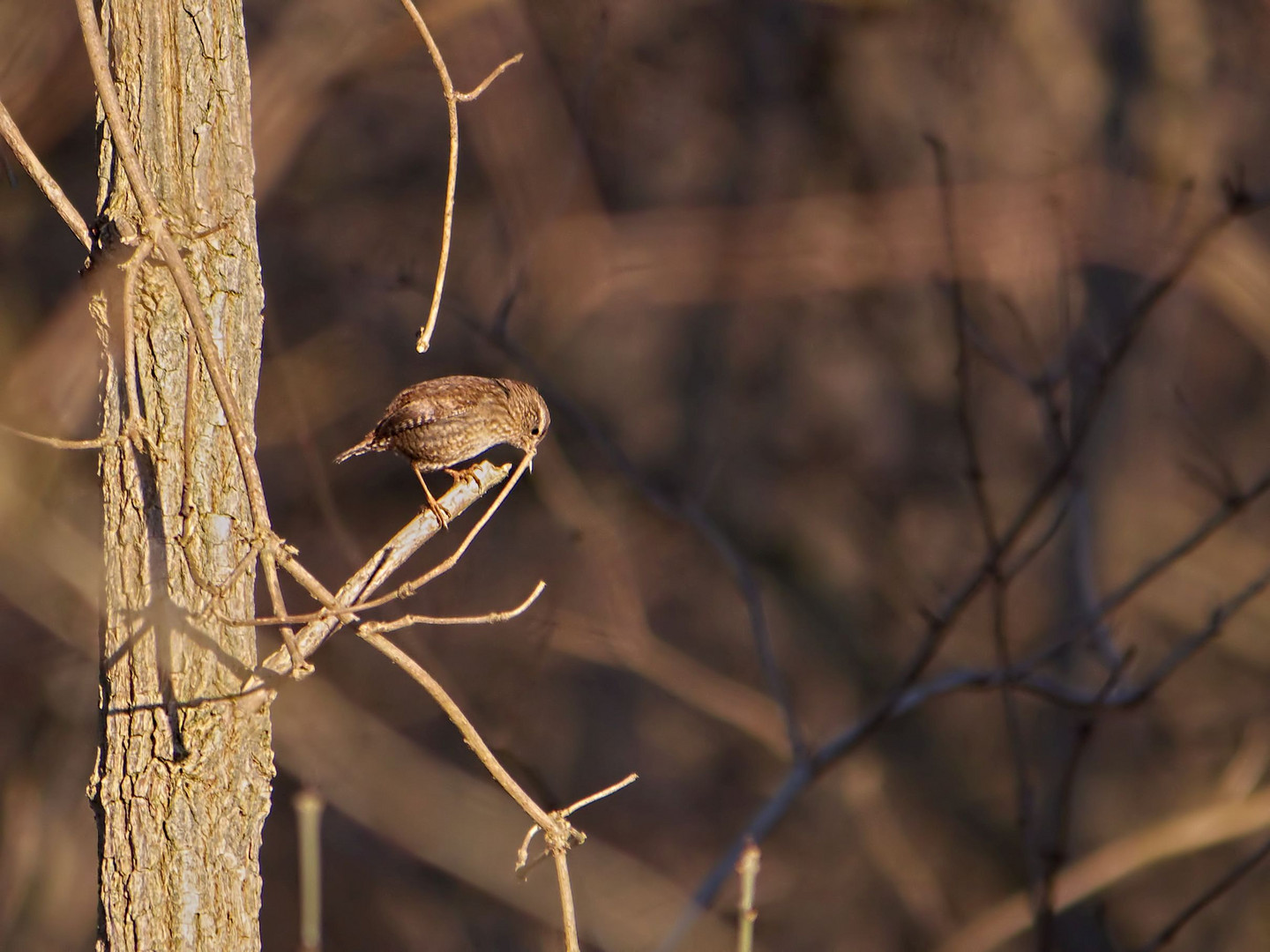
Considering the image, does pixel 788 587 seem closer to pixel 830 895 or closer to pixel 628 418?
pixel 628 418

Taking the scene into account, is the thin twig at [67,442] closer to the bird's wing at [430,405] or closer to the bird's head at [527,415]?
the bird's wing at [430,405]

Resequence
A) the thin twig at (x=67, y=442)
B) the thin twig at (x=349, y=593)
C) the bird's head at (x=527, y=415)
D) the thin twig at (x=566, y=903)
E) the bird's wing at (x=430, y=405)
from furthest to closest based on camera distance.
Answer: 1. the bird's head at (x=527, y=415)
2. the bird's wing at (x=430, y=405)
3. the thin twig at (x=349, y=593)
4. the thin twig at (x=566, y=903)
5. the thin twig at (x=67, y=442)

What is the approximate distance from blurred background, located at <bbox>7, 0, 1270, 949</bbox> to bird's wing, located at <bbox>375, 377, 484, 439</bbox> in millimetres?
2937

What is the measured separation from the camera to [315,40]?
728cm

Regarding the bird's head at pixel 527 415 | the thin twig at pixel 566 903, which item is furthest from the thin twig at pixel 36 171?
the bird's head at pixel 527 415

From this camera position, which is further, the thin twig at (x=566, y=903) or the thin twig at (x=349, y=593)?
the thin twig at (x=349, y=593)

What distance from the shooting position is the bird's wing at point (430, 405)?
384 centimetres

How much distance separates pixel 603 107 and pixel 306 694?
408cm

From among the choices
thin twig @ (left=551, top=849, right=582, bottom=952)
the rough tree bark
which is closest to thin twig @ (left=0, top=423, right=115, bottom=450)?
the rough tree bark

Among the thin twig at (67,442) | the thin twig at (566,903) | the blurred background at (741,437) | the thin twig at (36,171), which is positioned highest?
the blurred background at (741,437)

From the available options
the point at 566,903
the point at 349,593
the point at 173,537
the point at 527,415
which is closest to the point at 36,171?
the point at 173,537

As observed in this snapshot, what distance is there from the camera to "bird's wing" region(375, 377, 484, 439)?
3838mm

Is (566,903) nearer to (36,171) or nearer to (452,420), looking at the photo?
(36,171)

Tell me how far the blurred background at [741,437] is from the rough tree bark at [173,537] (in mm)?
4761
